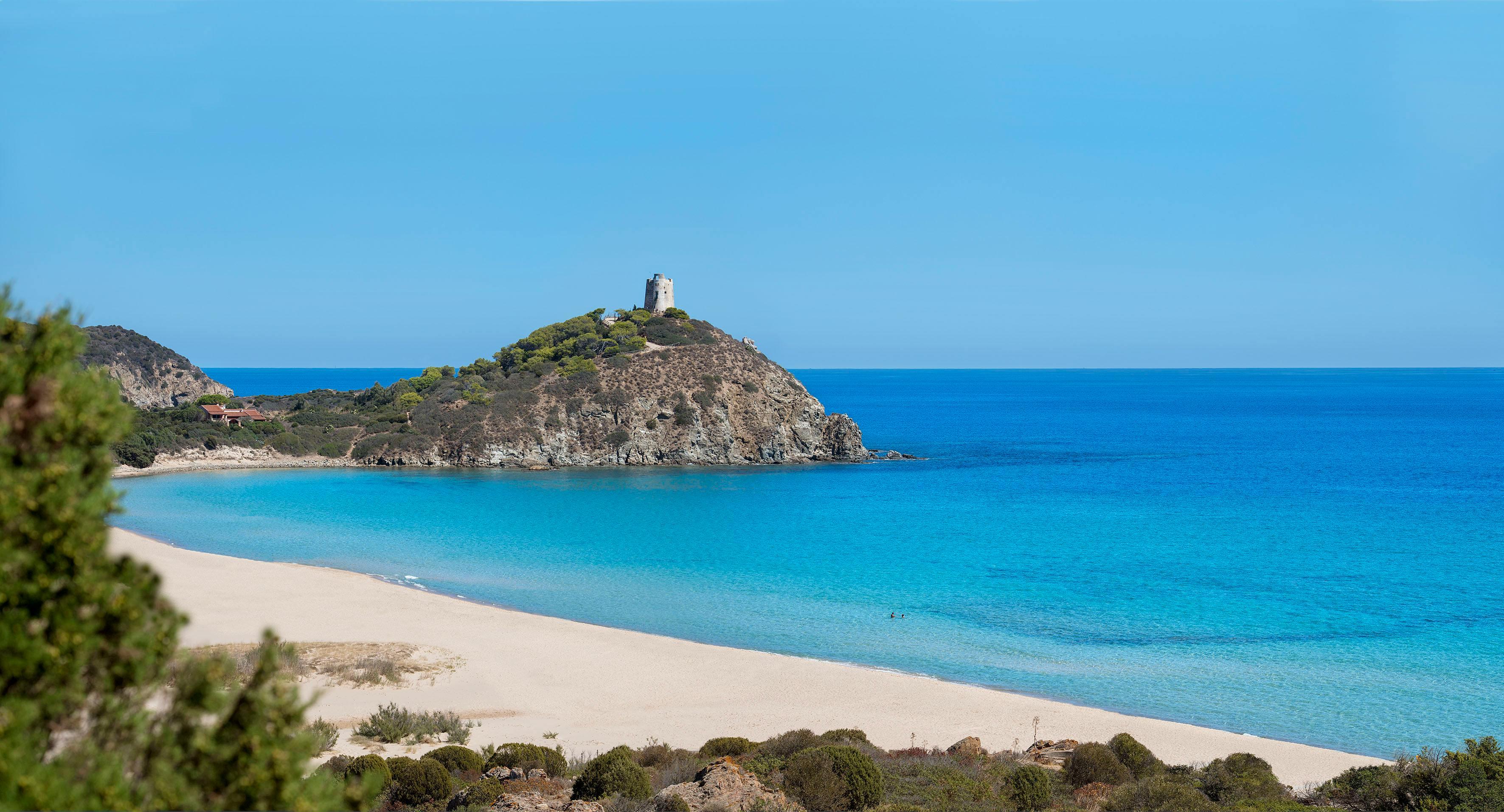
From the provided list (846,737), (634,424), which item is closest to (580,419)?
(634,424)

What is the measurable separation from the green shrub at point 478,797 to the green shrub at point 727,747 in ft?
13.3

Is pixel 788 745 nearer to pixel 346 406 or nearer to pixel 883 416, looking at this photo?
pixel 346 406

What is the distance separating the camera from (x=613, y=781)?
462 inches

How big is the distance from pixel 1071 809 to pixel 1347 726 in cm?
1099

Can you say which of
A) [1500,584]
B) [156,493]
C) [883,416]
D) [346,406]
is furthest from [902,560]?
[883,416]

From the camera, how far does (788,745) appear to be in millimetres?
14461

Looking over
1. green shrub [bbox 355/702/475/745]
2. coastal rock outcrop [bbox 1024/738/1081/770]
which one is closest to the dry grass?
green shrub [bbox 355/702/475/745]

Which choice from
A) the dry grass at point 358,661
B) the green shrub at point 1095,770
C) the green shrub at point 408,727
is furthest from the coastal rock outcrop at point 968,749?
the dry grass at point 358,661

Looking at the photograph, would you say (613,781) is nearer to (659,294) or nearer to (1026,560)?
(1026,560)

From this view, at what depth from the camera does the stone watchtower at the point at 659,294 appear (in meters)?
93.9

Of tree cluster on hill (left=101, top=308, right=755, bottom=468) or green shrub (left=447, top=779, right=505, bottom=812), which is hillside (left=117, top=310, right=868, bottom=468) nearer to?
tree cluster on hill (left=101, top=308, right=755, bottom=468)

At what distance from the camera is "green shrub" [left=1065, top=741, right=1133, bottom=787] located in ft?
45.0

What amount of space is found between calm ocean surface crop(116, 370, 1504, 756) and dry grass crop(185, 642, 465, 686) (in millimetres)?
6177

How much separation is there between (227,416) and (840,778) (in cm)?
7372
